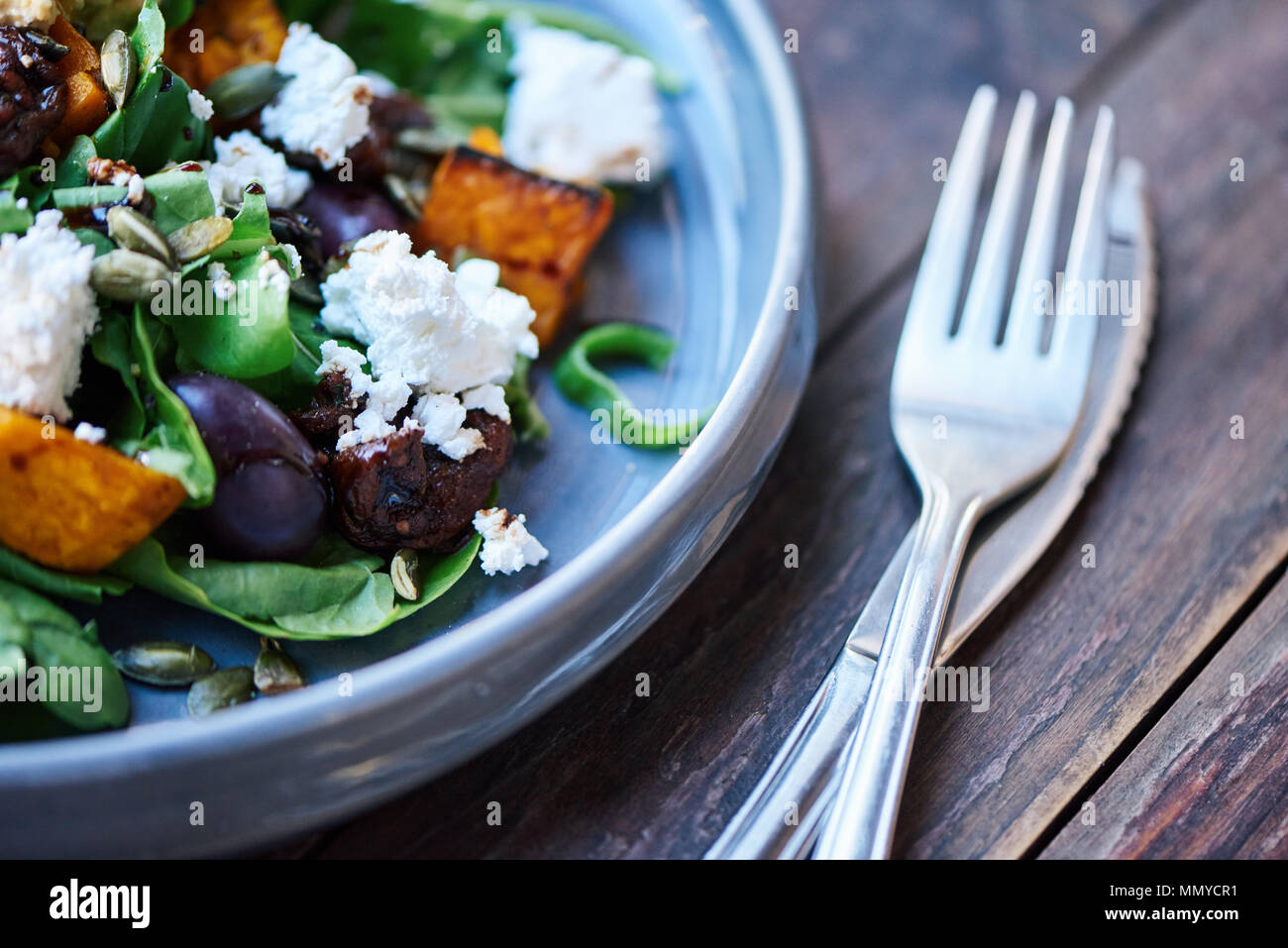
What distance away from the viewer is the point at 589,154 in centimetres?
147

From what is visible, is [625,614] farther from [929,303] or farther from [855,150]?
[855,150]

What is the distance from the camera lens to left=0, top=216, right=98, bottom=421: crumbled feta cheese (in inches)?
36.2

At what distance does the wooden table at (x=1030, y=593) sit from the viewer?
111 centimetres

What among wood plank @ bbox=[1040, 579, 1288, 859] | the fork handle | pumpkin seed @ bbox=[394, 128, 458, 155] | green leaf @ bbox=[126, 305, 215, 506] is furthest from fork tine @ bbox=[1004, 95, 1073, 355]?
green leaf @ bbox=[126, 305, 215, 506]

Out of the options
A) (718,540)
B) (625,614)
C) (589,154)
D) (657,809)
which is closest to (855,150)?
(589,154)

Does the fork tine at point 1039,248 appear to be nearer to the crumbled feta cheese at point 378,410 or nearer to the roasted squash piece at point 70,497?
the crumbled feta cheese at point 378,410

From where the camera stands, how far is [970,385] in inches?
53.6

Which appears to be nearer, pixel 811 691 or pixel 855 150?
pixel 811 691

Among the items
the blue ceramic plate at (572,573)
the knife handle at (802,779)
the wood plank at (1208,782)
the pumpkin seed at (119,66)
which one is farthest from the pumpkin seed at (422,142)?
the wood plank at (1208,782)

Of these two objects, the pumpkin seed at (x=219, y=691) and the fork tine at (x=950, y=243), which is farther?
the fork tine at (x=950, y=243)

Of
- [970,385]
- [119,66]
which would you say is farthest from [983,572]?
[119,66]

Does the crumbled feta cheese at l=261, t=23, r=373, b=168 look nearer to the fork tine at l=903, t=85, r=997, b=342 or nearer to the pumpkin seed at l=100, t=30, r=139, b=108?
the pumpkin seed at l=100, t=30, r=139, b=108
